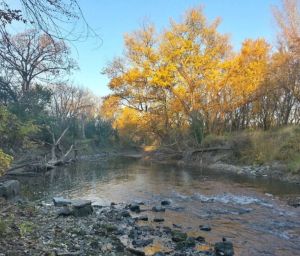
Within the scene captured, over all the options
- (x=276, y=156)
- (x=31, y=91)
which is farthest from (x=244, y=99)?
(x=31, y=91)

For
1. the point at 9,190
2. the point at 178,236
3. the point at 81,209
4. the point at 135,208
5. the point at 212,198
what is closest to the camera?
the point at 178,236

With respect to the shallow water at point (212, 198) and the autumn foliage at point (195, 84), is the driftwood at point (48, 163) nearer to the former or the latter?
the shallow water at point (212, 198)

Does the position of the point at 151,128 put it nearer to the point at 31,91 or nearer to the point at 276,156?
the point at 31,91

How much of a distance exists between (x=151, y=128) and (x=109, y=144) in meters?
25.1

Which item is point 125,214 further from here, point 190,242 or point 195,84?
point 195,84

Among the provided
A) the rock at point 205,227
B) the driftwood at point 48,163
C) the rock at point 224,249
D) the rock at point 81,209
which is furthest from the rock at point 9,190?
the rock at point 224,249

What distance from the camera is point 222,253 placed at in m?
8.27

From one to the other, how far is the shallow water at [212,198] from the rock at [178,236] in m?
0.62

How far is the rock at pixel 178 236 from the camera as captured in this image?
914 cm

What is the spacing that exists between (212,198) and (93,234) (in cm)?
731

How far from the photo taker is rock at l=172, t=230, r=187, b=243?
30.0 feet

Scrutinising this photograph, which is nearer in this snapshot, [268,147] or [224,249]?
[224,249]

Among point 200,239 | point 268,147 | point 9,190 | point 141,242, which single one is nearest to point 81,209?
point 141,242

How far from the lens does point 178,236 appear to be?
366 inches
